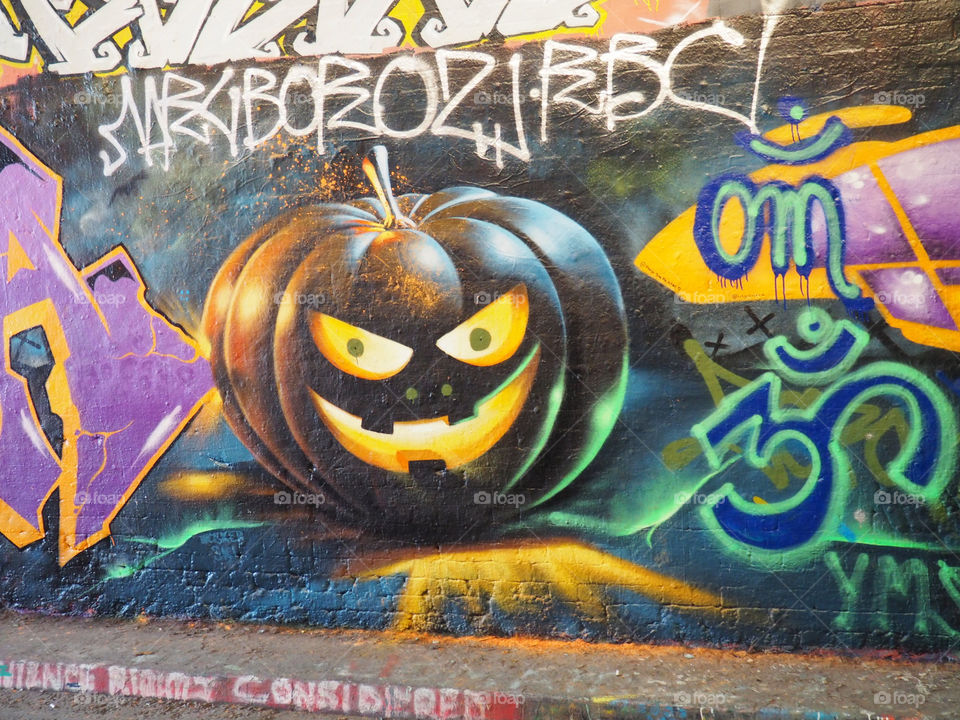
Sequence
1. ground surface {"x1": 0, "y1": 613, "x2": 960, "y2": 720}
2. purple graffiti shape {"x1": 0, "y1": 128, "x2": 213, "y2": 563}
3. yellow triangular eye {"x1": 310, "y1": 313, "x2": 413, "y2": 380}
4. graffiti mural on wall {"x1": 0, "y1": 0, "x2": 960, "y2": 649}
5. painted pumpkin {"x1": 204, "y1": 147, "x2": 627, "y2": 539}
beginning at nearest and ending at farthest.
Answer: ground surface {"x1": 0, "y1": 613, "x2": 960, "y2": 720}, graffiti mural on wall {"x1": 0, "y1": 0, "x2": 960, "y2": 649}, painted pumpkin {"x1": 204, "y1": 147, "x2": 627, "y2": 539}, yellow triangular eye {"x1": 310, "y1": 313, "x2": 413, "y2": 380}, purple graffiti shape {"x1": 0, "y1": 128, "x2": 213, "y2": 563}

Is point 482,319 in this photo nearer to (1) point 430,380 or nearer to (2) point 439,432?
(1) point 430,380

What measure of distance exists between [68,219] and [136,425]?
180cm

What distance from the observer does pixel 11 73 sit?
18.8 ft

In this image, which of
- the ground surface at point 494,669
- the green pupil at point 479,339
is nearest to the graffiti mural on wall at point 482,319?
the green pupil at point 479,339

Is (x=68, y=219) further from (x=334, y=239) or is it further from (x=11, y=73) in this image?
(x=334, y=239)

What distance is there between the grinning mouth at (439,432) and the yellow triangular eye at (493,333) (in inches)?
7.2

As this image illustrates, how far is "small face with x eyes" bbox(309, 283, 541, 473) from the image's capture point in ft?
16.5

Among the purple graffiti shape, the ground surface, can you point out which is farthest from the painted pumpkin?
the ground surface

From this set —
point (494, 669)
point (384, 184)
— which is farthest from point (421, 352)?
point (494, 669)

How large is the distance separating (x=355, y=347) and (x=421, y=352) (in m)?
0.52

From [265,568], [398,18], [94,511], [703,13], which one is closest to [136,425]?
[94,511]

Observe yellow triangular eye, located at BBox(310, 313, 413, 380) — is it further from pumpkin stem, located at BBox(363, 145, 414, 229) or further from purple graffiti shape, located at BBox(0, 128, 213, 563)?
purple graffiti shape, located at BBox(0, 128, 213, 563)

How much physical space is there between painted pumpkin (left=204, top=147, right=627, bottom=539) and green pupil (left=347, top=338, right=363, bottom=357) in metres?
0.02

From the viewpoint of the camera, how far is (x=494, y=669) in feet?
15.1
